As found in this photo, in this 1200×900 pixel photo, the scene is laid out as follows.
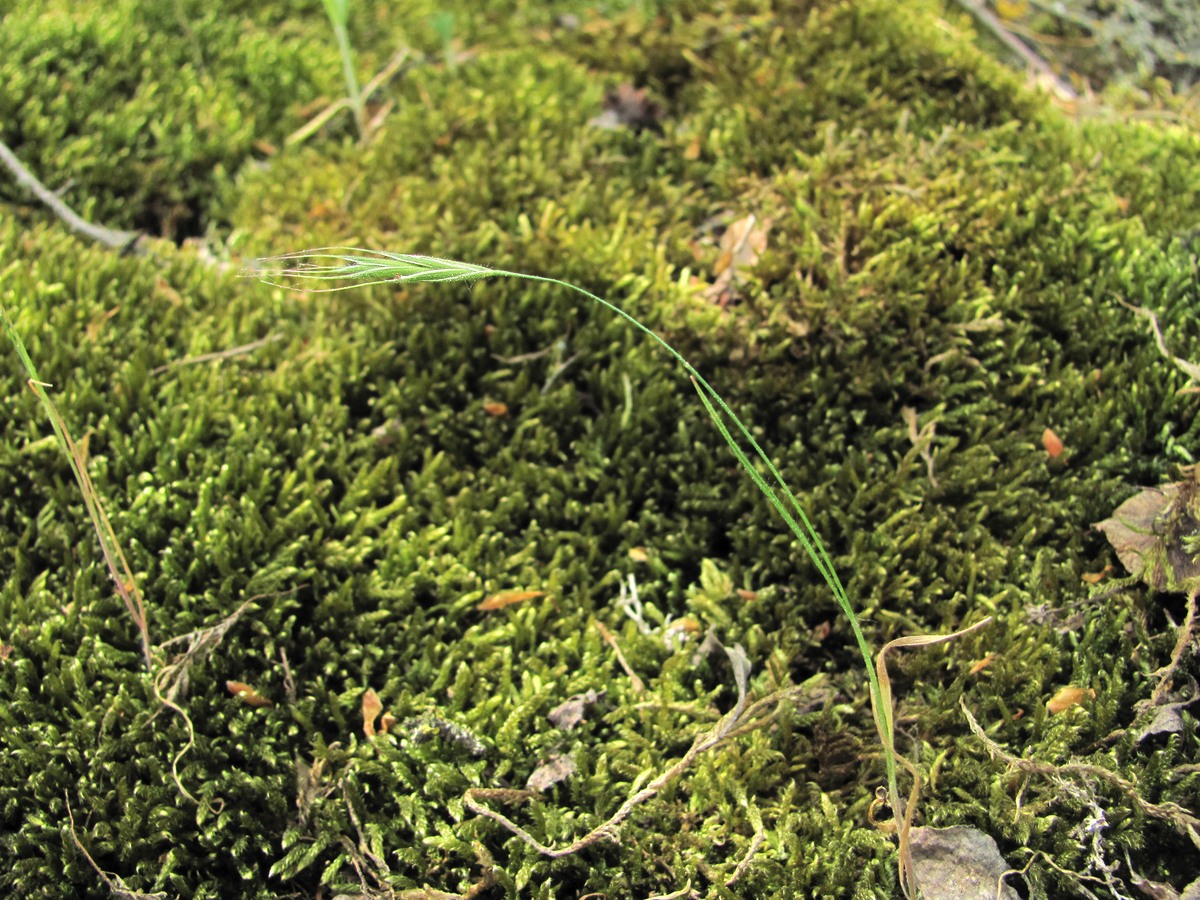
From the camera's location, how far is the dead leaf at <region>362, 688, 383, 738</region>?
188cm

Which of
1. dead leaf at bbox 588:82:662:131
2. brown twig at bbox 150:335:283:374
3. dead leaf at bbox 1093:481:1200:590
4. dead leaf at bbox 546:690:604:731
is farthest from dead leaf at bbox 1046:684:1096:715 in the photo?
dead leaf at bbox 588:82:662:131

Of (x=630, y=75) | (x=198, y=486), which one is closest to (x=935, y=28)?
(x=630, y=75)

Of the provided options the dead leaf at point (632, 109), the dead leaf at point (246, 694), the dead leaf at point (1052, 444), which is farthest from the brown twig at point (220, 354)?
the dead leaf at point (1052, 444)

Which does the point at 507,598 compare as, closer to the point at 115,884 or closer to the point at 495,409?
the point at 495,409

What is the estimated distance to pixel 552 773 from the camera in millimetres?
1809

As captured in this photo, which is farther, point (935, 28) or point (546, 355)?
point (935, 28)

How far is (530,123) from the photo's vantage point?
2.98 meters

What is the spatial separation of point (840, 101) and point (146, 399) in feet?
7.90

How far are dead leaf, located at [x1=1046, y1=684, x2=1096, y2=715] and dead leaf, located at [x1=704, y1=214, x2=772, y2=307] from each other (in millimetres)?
1323

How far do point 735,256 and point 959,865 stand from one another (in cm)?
173

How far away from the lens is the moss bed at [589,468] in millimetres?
1722

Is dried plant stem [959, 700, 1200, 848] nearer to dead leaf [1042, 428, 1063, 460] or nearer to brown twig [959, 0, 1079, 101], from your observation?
dead leaf [1042, 428, 1063, 460]

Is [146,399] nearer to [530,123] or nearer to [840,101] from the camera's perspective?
[530,123]

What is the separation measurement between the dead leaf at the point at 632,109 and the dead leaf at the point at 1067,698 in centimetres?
235
